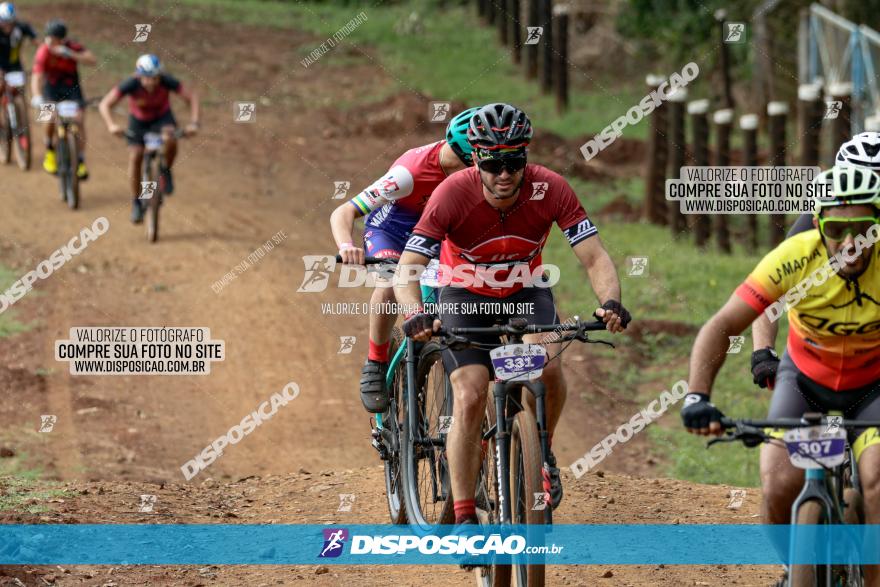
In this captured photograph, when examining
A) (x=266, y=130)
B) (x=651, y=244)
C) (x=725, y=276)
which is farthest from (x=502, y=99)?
(x=725, y=276)

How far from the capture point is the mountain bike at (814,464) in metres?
5.61

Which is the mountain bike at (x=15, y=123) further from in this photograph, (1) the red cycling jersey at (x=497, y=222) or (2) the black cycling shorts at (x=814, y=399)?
(2) the black cycling shorts at (x=814, y=399)

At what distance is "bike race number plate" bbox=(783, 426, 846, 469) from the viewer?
5648mm

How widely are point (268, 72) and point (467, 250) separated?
21329 mm

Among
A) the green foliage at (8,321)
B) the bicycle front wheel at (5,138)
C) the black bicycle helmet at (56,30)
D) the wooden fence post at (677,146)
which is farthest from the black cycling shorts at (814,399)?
the bicycle front wheel at (5,138)

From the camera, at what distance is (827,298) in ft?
19.8

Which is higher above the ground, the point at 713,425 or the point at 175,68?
the point at 175,68

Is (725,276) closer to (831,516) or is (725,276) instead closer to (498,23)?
(831,516)

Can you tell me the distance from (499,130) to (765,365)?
1.81m

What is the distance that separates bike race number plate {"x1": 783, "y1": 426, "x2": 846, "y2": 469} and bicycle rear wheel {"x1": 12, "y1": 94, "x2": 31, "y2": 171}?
15839mm

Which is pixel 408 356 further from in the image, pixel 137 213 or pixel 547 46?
pixel 547 46

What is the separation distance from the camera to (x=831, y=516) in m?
5.64

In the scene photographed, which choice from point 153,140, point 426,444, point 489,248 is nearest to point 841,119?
point 153,140

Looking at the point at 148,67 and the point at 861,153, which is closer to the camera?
the point at 861,153
